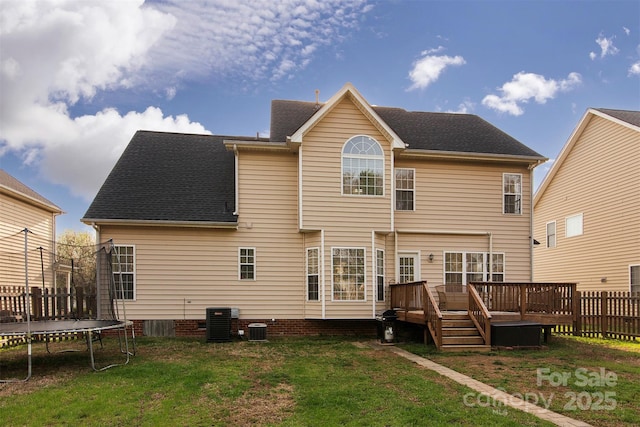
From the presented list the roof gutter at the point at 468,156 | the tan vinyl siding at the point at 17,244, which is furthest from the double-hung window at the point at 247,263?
the tan vinyl siding at the point at 17,244

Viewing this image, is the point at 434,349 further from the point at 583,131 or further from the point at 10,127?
the point at 10,127

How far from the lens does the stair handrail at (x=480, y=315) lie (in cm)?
1074

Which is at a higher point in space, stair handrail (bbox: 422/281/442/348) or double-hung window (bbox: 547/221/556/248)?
double-hung window (bbox: 547/221/556/248)

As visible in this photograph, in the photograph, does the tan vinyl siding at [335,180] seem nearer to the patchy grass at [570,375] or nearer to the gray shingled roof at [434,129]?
the gray shingled roof at [434,129]

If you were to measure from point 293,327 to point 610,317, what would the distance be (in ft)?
32.3

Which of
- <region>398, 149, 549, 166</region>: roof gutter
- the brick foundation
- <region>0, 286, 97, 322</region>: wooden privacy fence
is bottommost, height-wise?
the brick foundation

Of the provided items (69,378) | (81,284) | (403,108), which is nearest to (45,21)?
(81,284)

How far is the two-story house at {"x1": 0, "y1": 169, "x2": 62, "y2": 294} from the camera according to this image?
53.2 feet

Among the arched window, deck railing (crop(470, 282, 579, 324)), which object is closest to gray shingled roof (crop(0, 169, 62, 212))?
the arched window

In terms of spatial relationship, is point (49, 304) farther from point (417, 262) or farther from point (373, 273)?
point (417, 262)

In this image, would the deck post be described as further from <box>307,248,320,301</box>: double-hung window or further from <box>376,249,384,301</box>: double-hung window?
<box>307,248,320,301</box>: double-hung window

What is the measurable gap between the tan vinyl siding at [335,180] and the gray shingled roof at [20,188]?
12133mm

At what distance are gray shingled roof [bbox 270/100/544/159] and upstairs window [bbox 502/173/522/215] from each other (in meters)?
0.83

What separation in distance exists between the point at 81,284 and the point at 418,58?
15223 millimetres
